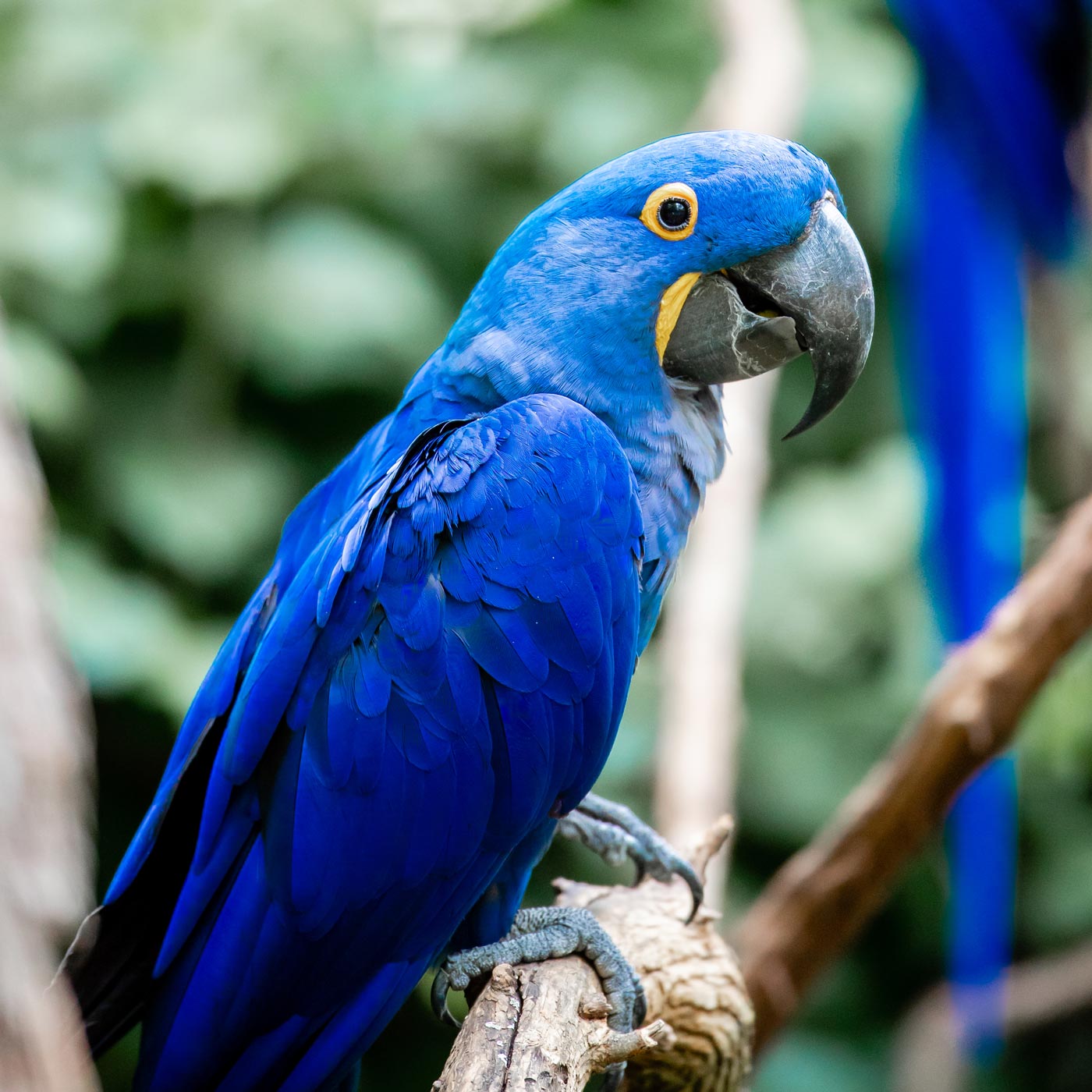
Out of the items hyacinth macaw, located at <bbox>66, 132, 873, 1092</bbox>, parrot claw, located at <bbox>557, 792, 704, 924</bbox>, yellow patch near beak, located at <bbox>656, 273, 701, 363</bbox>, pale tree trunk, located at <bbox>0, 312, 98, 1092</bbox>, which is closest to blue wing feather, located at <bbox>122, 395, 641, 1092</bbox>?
hyacinth macaw, located at <bbox>66, 132, 873, 1092</bbox>

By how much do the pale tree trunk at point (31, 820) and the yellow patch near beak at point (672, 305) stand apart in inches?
23.9

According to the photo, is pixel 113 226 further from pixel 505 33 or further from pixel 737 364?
pixel 737 364

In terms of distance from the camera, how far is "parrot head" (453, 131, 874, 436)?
102 centimetres

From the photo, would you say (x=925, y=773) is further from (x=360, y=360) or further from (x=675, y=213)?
(x=360, y=360)

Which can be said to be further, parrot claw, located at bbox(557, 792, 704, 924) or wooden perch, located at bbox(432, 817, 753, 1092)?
parrot claw, located at bbox(557, 792, 704, 924)

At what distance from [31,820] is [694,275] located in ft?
2.44

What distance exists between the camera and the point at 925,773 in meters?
1.44

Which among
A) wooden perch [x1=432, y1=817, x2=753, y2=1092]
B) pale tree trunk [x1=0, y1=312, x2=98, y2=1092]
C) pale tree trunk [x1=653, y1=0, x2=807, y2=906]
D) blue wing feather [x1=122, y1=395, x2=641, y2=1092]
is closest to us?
pale tree trunk [x1=0, y1=312, x2=98, y2=1092]

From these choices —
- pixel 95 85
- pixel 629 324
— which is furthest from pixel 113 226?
pixel 629 324

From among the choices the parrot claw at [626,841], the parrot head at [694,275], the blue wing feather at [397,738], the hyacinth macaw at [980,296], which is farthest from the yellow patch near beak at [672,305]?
the hyacinth macaw at [980,296]

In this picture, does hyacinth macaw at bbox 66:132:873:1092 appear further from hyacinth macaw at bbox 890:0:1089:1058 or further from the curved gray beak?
hyacinth macaw at bbox 890:0:1089:1058

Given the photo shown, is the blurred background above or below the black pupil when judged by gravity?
below

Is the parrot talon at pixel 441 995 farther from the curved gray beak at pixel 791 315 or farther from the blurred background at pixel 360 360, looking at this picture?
the blurred background at pixel 360 360

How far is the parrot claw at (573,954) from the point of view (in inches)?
40.4
